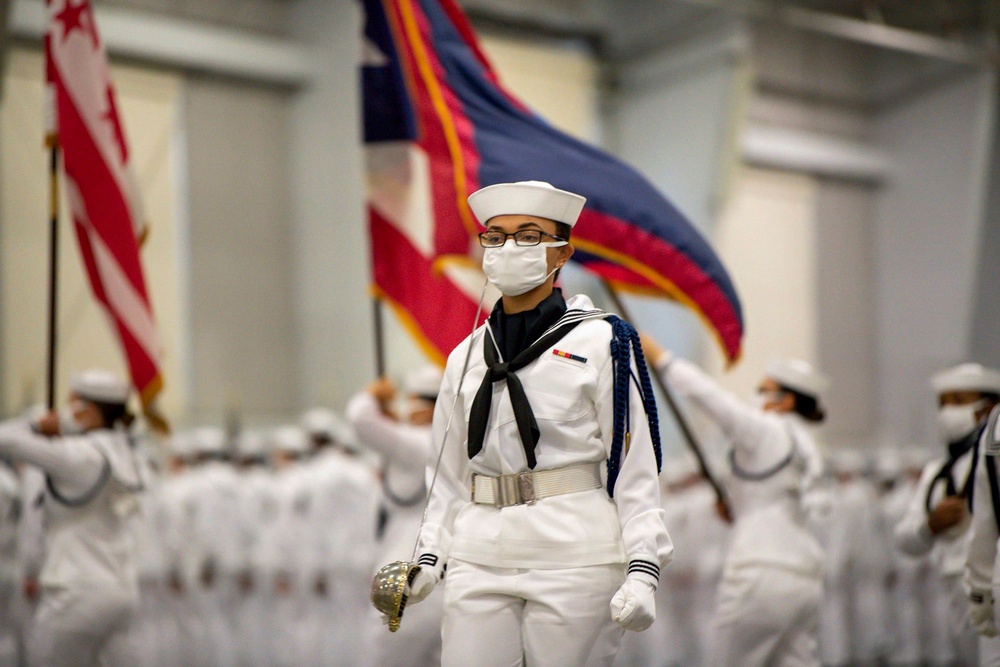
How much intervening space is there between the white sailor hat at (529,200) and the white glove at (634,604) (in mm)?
1053

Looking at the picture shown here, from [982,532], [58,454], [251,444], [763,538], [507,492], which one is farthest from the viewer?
[251,444]

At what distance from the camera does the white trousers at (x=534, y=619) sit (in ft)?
10.6

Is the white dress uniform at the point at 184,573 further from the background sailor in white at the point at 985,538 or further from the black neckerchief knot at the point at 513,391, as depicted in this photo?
the black neckerchief knot at the point at 513,391

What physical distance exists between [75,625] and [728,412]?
3055 mm

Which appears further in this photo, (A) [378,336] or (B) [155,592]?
(B) [155,592]

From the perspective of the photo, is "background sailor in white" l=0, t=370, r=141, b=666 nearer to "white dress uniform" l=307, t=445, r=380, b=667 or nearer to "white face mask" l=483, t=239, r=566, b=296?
"white face mask" l=483, t=239, r=566, b=296

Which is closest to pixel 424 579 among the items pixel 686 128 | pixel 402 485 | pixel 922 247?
pixel 402 485

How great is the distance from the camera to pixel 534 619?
326cm

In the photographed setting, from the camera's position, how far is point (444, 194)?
572 cm

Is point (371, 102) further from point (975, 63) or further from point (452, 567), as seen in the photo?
point (975, 63)

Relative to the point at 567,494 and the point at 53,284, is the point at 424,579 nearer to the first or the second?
the point at 567,494

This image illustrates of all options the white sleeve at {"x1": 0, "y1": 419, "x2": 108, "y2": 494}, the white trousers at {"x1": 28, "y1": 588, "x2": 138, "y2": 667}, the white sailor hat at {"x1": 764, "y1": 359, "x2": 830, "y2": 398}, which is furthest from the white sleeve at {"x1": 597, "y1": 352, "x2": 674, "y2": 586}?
the white trousers at {"x1": 28, "y1": 588, "x2": 138, "y2": 667}

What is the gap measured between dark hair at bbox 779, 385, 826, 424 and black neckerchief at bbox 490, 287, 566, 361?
107 inches

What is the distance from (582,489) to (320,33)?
35.2ft
